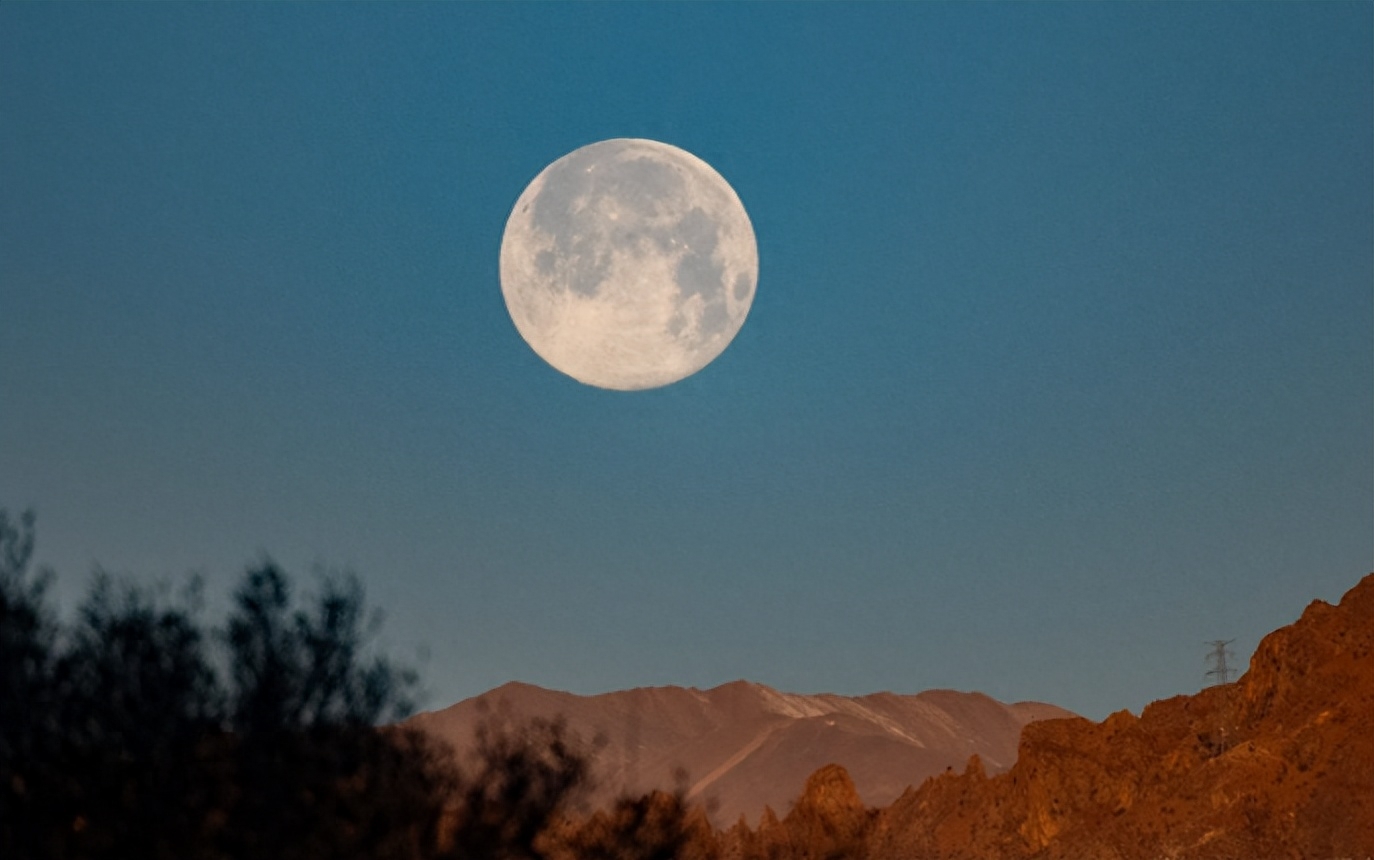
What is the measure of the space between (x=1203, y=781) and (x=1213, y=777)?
0.68 m

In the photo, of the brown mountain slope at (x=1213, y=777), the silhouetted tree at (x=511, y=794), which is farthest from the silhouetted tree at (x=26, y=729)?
the brown mountain slope at (x=1213, y=777)

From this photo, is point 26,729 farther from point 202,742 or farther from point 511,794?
point 511,794

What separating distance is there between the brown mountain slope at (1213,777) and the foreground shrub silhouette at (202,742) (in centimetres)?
5254

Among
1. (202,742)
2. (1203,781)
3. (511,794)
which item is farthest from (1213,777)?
(202,742)

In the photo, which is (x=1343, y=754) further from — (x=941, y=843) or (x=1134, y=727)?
(x=941, y=843)

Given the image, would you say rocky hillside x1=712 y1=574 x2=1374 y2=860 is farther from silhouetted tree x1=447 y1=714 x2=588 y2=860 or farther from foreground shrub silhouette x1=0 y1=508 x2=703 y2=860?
foreground shrub silhouette x1=0 y1=508 x2=703 y2=860

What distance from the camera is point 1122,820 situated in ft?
272

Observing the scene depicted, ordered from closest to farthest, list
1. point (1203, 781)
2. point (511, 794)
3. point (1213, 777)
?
point (511, 794), point (1213, 777), point (1203, 781)

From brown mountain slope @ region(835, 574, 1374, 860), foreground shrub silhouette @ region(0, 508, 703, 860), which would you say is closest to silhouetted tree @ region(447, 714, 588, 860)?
foreground shrub silhouette @ region(0, 508, 703, 860)

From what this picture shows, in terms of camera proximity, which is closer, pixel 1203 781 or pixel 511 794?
pixel 511 794

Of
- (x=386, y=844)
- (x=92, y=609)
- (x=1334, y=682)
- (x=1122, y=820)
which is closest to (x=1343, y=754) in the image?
(x=1334, y=682)

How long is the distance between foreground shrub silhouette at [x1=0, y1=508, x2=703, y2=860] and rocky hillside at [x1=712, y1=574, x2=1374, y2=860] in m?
52.4

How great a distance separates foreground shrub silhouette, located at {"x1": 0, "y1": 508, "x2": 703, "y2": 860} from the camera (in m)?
27.6

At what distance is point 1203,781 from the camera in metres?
80.9
